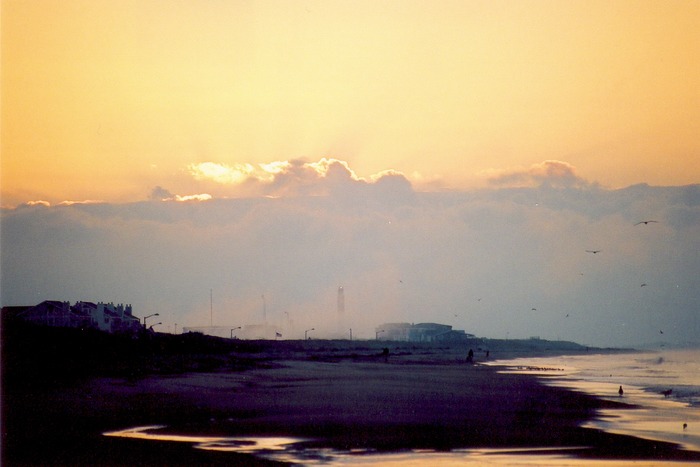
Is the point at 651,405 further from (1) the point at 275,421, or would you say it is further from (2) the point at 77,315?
(2) the point at 77,315

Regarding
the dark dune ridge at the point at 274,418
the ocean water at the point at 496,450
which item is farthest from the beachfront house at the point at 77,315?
the ocean water at the point at 496,450

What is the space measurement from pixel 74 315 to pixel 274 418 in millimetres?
79458

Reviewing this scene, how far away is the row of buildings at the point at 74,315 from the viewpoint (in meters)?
104

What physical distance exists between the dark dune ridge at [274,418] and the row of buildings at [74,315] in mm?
56027

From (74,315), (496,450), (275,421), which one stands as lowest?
(496,450)

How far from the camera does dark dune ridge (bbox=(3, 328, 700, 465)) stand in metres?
26.3

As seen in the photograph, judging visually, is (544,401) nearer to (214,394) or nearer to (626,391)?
(626,391)

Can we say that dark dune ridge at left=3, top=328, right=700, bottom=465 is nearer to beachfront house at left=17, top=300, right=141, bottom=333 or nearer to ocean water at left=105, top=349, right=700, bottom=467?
ocean water at left=105, top=349, right=700, bottom=467

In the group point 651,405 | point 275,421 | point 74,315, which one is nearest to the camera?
point 275,421

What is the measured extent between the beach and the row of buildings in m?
58.2

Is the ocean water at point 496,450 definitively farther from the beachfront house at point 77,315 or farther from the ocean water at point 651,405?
the beachfront house at point 77,315

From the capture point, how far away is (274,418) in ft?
116

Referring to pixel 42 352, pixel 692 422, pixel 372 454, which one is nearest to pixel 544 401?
pixel 692 422

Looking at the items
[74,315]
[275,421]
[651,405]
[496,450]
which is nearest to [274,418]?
[275,421]
